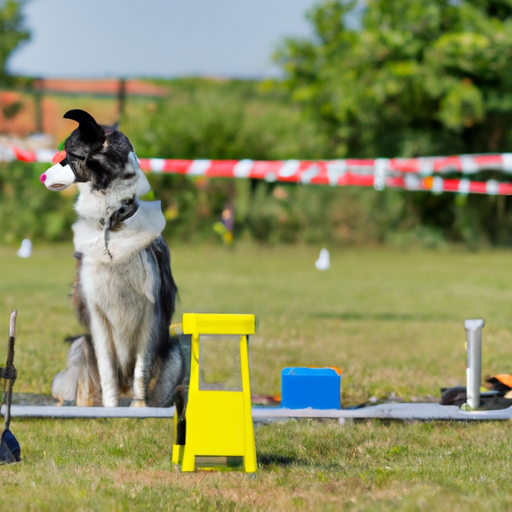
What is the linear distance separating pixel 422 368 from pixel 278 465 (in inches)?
152

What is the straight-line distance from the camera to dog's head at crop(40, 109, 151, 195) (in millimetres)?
4629

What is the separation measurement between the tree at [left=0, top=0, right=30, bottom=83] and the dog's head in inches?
1120

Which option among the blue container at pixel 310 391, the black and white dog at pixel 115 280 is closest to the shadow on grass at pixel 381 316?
the blue container at pixel 310 391

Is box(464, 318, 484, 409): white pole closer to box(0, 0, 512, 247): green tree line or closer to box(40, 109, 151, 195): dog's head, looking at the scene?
box(40, 109, 151, 195): dog's head

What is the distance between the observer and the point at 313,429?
5086 mm

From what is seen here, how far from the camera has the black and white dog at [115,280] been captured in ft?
15.3

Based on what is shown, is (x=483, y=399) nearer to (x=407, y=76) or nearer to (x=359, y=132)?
(x=407, y=76)

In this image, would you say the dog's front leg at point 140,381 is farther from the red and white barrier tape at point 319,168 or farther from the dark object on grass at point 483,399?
the red and white barrier tape at point 319,168

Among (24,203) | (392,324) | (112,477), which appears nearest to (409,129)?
(24,203)

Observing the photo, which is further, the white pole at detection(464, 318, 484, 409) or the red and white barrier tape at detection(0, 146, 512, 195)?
the red and white barrier tape at detection(0, 146, 512, 195)

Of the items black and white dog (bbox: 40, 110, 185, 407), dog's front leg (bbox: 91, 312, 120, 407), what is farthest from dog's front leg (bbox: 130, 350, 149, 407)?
dog's front leg (bbox: 91, 312, 120, 407)

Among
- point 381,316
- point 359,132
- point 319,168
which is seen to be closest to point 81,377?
point 381,316

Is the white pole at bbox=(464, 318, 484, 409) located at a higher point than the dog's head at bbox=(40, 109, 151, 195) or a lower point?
lower

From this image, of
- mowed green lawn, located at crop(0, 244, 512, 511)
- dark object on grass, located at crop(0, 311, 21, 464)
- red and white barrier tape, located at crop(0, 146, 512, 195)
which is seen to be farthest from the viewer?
red and white barrier tape, located at crop(0, 146, 512, 195)
